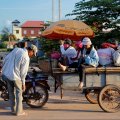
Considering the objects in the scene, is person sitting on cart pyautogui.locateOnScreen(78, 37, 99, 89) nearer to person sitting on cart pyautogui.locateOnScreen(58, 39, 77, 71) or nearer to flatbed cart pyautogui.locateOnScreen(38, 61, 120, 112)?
flatbed cart pyautogui.locateOnScreen(38, 61, 120, 112)

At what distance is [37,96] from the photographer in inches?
414

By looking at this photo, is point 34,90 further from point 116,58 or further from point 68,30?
point 68,30

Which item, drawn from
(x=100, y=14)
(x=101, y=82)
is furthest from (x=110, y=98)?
(x=100, y=14)

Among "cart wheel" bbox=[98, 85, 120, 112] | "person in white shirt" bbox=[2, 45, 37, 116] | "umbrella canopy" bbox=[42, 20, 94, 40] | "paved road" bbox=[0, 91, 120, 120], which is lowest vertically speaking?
"paved road" bbox=[0, 91, 120, 120]

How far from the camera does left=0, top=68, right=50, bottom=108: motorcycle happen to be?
10.5 metres

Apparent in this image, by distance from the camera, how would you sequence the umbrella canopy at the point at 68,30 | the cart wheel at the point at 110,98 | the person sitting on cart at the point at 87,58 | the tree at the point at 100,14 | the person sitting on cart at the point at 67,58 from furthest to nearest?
the tree at the point at 100,14 < the umbrella canopy at the point at 68,30 < the person sitting on cart at the point at 67,58 < the person sitting on cart at the point at 87,58 < the cart wheel at the point at 110,98

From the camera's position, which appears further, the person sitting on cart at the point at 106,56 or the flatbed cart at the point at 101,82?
the person sitting on cart at the point at 106,56

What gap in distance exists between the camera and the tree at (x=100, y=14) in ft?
67.5

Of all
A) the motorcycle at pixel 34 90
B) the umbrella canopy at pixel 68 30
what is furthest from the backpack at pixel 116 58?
the umbrella canopy at pixel 68 30

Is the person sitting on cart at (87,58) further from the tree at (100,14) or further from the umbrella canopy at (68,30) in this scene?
the tree at (100,14)

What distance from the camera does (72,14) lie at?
21.8m

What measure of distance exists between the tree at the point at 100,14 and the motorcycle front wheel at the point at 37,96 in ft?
34.1

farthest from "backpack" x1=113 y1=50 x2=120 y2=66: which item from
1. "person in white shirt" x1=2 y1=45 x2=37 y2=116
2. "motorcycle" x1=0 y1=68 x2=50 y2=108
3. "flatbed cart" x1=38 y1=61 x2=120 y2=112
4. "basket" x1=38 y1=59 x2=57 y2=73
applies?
"person in white shirt" x1=2 y1=45 x2=37 y2=116

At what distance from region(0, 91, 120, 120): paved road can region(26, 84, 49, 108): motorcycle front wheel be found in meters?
0.15
